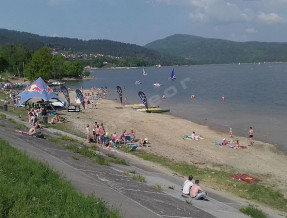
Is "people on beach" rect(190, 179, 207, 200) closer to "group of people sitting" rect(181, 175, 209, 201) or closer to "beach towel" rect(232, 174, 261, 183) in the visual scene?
"group of people sitting" rect(181, 175, 209, 201)

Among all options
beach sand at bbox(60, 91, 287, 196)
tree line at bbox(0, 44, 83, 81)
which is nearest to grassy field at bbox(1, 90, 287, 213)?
beach sand at bbox(60, 91, 287, 196)

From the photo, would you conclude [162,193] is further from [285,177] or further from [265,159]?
[265,159]

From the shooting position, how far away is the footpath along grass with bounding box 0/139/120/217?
22.9 feet

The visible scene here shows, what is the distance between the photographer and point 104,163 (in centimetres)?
1623

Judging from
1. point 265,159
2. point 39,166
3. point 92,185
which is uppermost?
point 39,166

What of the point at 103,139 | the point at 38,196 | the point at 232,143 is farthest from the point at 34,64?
the point at 38,196

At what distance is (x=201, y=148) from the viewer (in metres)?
27.9

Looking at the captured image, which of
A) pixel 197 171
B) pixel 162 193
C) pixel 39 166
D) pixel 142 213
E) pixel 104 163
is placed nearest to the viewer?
pixel 142 213

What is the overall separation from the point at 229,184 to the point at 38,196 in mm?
12828

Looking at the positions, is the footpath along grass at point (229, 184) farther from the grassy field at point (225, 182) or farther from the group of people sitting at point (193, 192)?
the group of people sitting at point (193, 192)

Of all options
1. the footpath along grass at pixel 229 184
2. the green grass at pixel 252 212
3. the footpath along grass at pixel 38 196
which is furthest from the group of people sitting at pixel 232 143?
the footpath along grass at pixel 38 196

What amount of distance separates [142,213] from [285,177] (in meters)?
14.7

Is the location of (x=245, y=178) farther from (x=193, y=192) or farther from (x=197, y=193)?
(x=193, y=192)

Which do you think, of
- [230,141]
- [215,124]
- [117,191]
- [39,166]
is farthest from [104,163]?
[215,124]
